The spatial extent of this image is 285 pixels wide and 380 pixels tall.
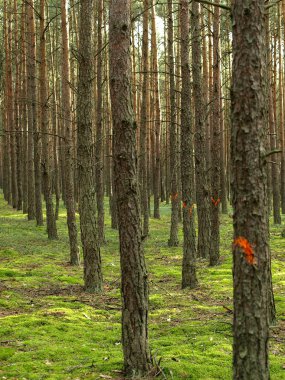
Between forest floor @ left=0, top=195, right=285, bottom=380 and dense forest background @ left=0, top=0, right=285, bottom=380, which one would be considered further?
forest floor @ left=0, top=195, right=285, bottom=380

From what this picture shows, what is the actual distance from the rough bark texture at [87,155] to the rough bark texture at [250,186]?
6006 mm

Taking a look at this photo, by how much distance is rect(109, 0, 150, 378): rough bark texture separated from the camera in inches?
203

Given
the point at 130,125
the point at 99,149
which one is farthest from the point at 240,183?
the point at 99,149

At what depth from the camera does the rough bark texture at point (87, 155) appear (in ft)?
31.4

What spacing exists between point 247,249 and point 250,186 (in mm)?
482

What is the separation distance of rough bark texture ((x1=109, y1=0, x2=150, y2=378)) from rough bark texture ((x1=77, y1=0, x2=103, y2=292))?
4.29 metres

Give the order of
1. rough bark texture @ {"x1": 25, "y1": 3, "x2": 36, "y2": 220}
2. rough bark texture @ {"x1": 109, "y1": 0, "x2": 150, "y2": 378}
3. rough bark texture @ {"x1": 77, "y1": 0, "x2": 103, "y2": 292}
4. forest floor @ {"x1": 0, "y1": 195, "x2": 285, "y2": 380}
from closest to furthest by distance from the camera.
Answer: rough bark texture @ {"x1": 109, "y1": 0, "x2": 150, "y2": 378} → forest floor @ {"x1": 0, "y1": 195, "x2": 285, "y2": 380} → rough bark texture @ {"x1": 77, "y1": 0, "x2": 103, "y2": 292} → rough bark texture @ {"x1": 25, "y1": 3, "x2": 36, "y2": 220}

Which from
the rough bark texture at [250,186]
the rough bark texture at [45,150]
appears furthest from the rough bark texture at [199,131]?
the rough bark texture at [250,186]

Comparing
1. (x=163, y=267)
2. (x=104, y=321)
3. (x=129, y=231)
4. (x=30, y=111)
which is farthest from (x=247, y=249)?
(x=30, y=111)

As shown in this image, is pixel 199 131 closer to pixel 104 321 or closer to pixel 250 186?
pixel 104 321

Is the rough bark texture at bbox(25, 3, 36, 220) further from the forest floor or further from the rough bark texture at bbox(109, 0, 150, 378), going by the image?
the rough bark texture at bbox(109, 0, 150, 378)

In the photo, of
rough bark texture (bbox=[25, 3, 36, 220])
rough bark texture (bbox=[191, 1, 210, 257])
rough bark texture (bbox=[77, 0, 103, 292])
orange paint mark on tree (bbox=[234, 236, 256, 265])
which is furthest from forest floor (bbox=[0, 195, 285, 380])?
rough bark texture (bbox=[25, 3, 36, 220])

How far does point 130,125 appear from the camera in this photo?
5.28m

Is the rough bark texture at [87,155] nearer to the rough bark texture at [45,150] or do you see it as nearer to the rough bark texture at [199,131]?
the rough bark texture at [199,131]
